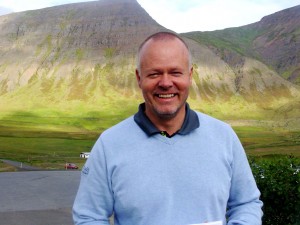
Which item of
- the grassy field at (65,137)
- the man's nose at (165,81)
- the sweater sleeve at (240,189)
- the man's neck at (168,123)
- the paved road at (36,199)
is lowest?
the grassy field at (65,137)

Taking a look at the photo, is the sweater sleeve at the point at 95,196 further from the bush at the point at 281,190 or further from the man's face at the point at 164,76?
the bush at the point at 281,190

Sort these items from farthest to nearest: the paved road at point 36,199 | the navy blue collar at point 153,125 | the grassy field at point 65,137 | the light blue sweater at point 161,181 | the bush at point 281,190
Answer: the grassy field at point 65,137
the paved road at point 36,199
the bush at point 281,190
the navy blue collar at point 153,125
the light blue sweater at point 161,181

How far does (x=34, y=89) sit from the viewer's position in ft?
648

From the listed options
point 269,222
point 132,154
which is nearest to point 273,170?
point 269,222

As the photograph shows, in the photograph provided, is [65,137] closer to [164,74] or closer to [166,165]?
[164,74]

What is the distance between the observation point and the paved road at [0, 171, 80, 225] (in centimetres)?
1338

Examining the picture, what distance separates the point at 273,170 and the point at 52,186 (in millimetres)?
15346

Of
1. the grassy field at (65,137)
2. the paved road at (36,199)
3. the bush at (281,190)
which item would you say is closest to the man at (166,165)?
the bush at (281,190)

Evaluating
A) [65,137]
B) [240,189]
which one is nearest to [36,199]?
[240,189]

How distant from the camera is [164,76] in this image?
299 centimetres

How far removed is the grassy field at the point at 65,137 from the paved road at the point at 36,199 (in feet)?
98.9

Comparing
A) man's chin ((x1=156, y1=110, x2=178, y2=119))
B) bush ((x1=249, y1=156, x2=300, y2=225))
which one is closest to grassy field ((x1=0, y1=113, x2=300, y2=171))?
bush ((x1=249, y1=156, x2=300, y2=225))

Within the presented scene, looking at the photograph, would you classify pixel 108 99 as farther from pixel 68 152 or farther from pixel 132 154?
pixel 132 154

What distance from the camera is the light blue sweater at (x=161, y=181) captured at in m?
2.79
